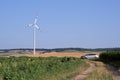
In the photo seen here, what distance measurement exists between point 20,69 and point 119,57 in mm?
54902

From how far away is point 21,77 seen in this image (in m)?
23.6

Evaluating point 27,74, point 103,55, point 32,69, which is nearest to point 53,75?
point 32,69

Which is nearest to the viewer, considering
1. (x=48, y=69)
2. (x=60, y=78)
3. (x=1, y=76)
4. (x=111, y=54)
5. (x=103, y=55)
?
(x=1, y=76)

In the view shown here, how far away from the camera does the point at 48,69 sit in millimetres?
34000

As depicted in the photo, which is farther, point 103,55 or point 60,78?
point 103,55

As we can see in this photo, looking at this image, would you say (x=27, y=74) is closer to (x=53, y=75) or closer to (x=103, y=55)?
(x=53, y=75)

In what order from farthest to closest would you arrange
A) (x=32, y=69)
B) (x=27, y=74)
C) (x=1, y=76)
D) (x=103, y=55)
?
(x=103, y=55)
(x=32, y=69)
(x=27, y=74)
(x=1, y=76)

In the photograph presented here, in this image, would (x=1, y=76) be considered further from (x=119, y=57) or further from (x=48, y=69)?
(x=119, y=57)

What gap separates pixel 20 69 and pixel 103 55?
69350 millimetres

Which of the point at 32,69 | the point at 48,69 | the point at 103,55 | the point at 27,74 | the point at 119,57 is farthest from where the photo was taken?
the point at 103,55

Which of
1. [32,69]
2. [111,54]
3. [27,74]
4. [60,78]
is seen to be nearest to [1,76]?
[27,74]

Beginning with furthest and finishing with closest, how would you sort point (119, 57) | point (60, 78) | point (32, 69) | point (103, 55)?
point (103, 55) → point (119, 57) → point (60, 78) → point (32, 69)

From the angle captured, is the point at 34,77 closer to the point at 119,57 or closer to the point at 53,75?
the point at 53,75

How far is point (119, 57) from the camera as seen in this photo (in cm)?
8056
